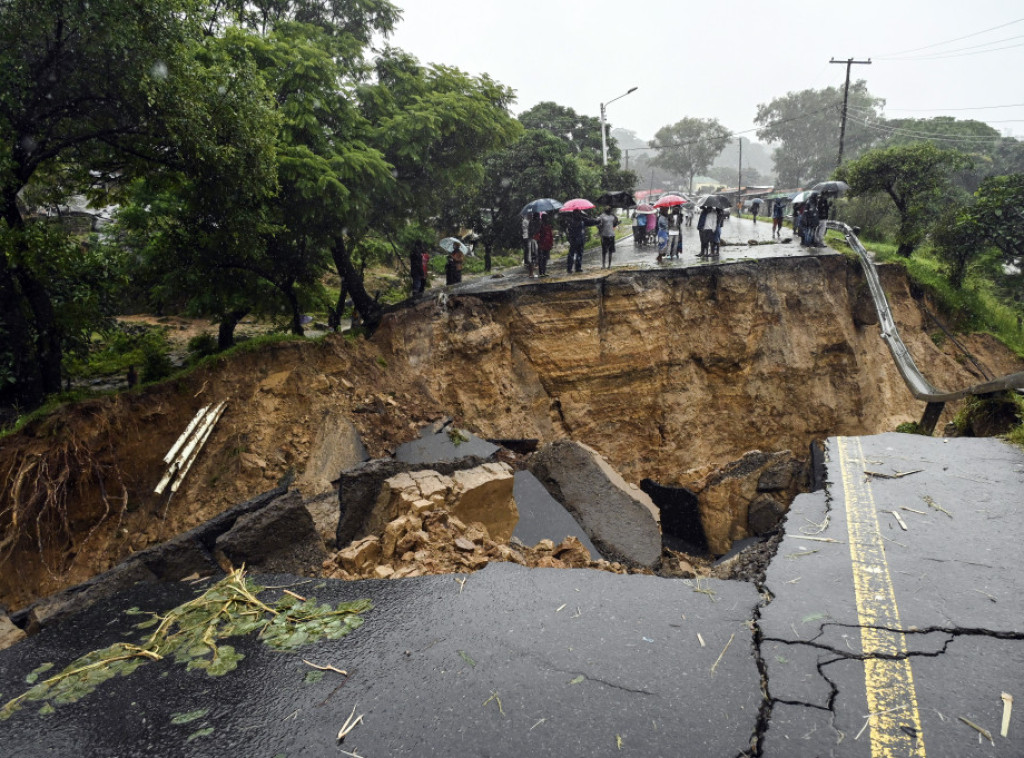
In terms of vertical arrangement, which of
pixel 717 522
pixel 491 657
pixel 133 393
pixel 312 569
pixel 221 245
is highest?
pixel 221 245

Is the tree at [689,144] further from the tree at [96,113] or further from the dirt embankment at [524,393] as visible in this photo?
the tree at [96,113]

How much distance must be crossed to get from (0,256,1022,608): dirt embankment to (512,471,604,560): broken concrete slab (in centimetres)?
311

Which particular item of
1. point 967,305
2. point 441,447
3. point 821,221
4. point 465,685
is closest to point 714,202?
point 821,221

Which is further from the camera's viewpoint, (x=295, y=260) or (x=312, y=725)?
(x=295, y=260)

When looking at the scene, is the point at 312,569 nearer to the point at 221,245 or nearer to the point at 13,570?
the point at 13,570

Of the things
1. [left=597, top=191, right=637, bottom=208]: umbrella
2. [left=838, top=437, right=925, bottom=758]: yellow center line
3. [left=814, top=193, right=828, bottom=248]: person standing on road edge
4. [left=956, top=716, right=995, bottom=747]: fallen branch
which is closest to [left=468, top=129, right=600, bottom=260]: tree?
[left=597, top=191, right=637, bottom=208]: umbrella

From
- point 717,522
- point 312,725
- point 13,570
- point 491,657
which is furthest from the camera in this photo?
point 717,522

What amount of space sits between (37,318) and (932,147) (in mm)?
24587

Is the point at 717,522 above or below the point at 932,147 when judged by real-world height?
below

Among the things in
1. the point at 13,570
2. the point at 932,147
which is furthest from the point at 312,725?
the point at 932,147

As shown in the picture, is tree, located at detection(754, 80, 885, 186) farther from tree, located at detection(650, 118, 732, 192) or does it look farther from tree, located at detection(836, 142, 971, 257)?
tree, located at detection(836, 142, 971, 257)

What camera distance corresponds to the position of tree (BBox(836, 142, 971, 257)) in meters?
18.3

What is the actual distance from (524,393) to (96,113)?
9.21 meters

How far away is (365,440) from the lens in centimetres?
960
